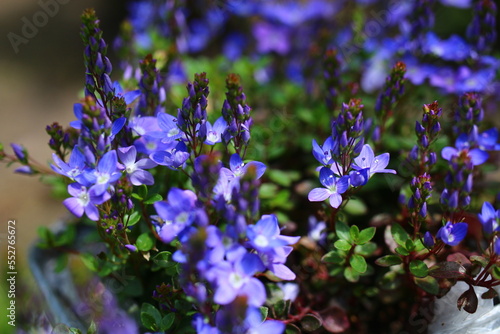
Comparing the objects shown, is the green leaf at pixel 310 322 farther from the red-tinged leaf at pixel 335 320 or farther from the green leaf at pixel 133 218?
the green leaf at pixel 133 218

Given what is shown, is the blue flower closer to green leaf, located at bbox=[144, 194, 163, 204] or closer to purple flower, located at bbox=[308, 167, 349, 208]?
green leaf, located at bbox=[144, 194, 163, 204]

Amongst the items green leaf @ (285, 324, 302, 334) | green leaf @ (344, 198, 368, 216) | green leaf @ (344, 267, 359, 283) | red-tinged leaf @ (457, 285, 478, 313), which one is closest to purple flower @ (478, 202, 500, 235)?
red-tinged leaf @ (457, 285, 478, 313)

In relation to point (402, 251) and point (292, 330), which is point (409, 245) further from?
point (292, 330)

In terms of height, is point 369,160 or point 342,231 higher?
point 369,160

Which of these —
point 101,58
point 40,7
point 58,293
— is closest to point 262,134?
point 101,58

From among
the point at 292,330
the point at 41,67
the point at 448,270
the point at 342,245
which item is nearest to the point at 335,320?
the point at 292,330
